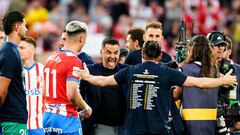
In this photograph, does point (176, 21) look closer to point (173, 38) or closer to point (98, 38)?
point (173, 38)

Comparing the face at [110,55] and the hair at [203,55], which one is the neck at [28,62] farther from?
the hair at [203,55]

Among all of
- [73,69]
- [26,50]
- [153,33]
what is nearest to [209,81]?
[73,69]

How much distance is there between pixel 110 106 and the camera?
1469 centimetres

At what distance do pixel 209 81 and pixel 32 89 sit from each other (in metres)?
3.69

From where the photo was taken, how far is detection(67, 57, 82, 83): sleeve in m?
13.0

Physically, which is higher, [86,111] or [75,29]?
[75,29]

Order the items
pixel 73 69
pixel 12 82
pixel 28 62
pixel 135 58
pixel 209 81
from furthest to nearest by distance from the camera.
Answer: pixel 28 62 → pixel 135 58 → pixel 73 69 → pixel 209 81 → pixel 12 82

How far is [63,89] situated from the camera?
13156 millimetres

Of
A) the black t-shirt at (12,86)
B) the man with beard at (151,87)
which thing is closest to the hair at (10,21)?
the black t-shirt at (12,86)

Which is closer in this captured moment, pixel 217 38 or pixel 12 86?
pixel 12 86

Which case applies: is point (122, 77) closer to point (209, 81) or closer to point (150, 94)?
point (150, 94)

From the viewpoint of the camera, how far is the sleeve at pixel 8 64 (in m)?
12.2

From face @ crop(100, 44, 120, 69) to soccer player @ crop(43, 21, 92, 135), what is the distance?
4.58 ft

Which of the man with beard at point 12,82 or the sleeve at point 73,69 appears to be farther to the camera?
the sleeve at point 73,69
